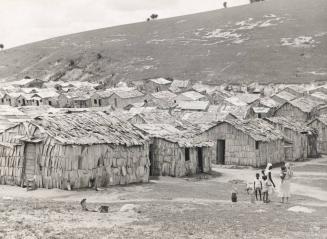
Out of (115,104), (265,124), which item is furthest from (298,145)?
(115,104)

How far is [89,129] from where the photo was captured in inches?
1100

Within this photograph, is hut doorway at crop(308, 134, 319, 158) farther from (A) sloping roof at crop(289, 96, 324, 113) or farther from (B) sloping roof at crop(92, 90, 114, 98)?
(B) sloping roof at crop(92, 90, 114, 98)

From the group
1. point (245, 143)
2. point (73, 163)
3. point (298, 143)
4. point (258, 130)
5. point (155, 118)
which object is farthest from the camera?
point (155, 118)

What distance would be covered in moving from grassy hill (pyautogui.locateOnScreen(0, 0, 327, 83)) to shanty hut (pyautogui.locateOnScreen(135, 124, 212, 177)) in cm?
6812

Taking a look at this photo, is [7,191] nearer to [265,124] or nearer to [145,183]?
[145,183]

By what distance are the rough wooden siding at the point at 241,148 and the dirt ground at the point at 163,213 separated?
27.2 ft

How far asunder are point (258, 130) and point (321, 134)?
11.3 meters

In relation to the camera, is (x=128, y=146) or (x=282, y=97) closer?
(x=128, y=146)

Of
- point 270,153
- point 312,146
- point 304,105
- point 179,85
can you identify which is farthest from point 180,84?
point 270,153

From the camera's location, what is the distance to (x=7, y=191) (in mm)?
25859

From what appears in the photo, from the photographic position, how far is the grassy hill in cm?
11050

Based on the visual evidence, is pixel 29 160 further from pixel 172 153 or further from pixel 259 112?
pixel 259 112

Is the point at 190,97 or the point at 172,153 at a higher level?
the point at 190,97

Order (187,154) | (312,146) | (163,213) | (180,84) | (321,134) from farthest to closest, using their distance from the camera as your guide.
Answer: (180,84)
(321,134)
(312,146)
(187,154)
(163,213)
